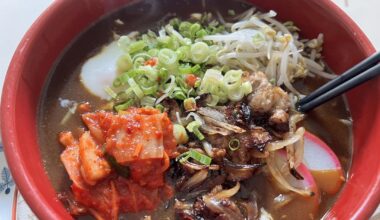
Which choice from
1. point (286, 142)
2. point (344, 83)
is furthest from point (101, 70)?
point (344, 83)

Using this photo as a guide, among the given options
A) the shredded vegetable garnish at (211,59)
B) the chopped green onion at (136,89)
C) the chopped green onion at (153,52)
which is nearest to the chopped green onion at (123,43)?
the shredded vegetable garnish at (211,59)

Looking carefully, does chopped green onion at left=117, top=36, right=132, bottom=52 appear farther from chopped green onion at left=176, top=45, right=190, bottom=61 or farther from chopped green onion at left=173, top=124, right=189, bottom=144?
chopped green onion at left=173, top=124, right=189, bottom=144

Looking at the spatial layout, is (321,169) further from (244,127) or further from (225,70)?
(225,70)

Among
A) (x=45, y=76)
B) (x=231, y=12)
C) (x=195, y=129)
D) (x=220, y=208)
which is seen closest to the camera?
(x=220, y=208)

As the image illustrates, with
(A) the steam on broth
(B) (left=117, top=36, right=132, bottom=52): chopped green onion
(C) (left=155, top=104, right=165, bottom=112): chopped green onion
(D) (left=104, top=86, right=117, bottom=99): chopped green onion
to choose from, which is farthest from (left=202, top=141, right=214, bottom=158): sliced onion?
(B) (left=117, top=36, right=132, bottom=52): chopped green onion

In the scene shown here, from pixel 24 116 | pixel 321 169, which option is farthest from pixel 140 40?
pixel 321 169

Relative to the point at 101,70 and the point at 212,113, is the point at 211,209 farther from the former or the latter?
A: the point at 101,70

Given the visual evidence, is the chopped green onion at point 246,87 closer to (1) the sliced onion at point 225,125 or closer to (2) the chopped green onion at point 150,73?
(1) the sliced onion at point 225,125
